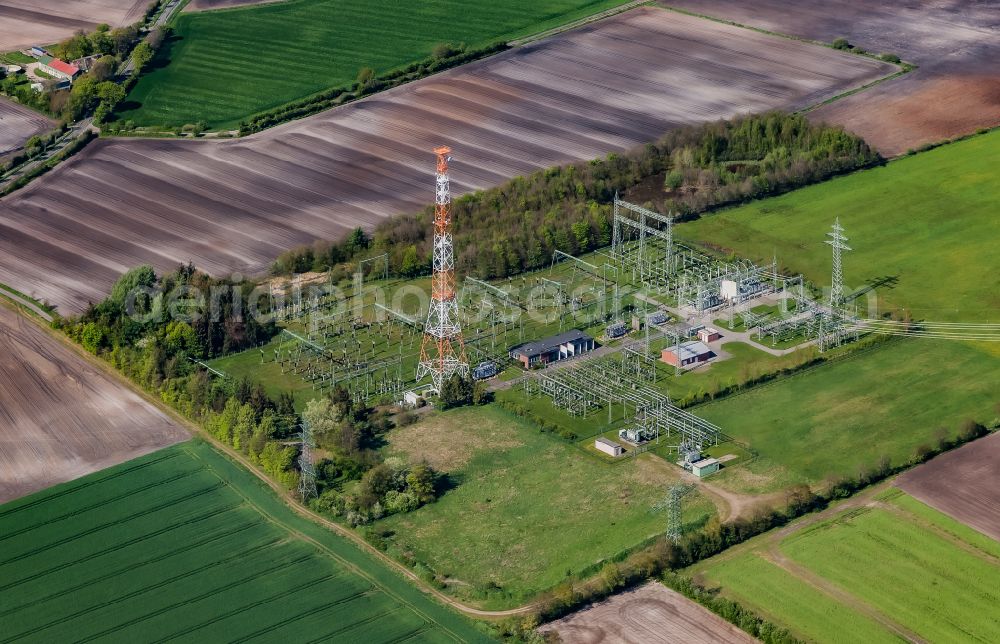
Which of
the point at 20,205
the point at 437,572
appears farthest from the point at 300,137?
the point at 437,572

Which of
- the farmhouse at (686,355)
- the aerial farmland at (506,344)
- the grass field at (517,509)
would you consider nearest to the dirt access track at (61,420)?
the aerial farmland at (506,344)

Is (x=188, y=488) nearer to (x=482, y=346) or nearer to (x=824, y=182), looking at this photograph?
(x=482, y=346)

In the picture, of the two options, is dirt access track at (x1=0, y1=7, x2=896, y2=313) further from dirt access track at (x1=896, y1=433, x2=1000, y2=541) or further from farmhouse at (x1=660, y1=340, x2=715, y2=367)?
dirt access track at (x1=896, y1=433, x2=1000, y2=541)

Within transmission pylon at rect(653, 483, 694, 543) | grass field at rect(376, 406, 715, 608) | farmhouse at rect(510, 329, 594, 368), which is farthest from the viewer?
farmhouse at rect(510, 329, 594, 368)

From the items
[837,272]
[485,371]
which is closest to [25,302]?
[485,371]

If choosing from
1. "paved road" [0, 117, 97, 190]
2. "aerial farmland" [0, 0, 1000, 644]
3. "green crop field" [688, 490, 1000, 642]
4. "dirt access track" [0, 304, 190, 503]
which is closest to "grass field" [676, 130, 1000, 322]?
"aerial farmland" [0, 0, 1000, 644]
